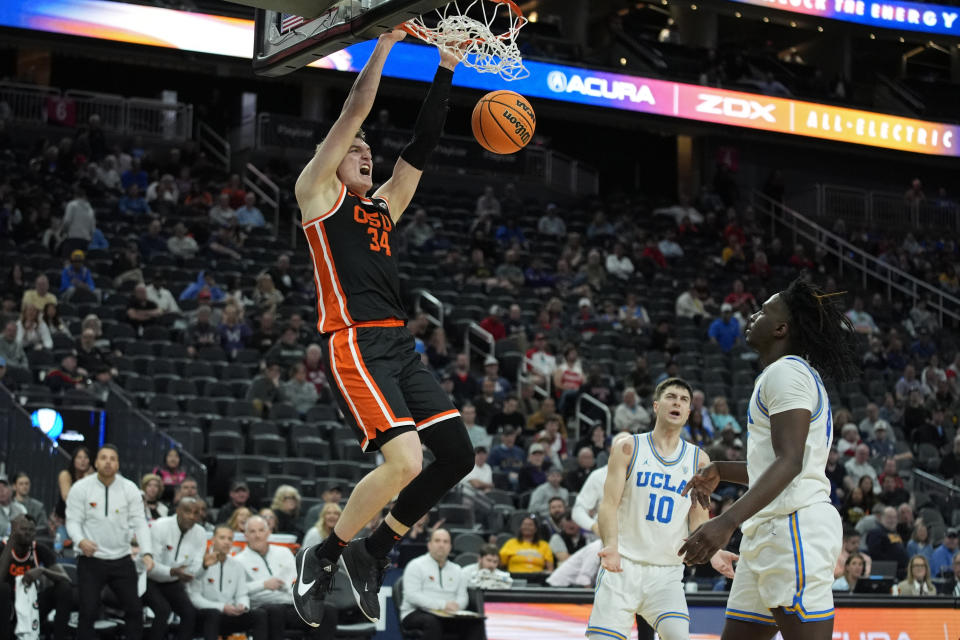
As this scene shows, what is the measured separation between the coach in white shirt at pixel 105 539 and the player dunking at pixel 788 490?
6.30 metres

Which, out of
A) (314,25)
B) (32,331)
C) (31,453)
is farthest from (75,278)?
(314,25)

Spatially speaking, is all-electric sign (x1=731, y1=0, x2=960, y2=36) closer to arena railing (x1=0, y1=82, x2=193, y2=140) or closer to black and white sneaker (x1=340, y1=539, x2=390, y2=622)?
arena railing (x1=0, y1=82, x2=193, y2=140)

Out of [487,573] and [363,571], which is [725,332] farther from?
[363,571]

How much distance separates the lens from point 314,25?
6.55 meters

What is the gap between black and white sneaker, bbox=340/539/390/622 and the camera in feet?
18.2

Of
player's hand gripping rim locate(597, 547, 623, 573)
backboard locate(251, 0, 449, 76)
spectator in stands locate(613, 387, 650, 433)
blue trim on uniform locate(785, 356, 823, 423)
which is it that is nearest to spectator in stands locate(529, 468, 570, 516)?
spectator in stands locate(613, 387, 650, 433)

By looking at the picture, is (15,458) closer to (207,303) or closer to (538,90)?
(207,303)

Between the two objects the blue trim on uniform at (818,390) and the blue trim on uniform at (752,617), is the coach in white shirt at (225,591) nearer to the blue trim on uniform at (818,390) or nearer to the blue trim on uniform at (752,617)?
the blue trim on uniform at (752,617)

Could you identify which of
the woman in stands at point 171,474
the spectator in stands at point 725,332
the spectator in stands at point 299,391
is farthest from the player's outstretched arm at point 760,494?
the spectator in stands at point 725,332

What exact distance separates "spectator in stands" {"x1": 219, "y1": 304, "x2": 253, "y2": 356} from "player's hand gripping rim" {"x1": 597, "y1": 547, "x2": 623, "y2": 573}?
30.5 feet

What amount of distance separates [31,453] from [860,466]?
32.8ft

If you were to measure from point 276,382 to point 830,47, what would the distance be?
2036 cm

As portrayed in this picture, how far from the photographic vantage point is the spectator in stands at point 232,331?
15.7 m

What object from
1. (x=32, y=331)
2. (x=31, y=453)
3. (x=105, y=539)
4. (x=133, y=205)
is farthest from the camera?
(x=133, y=205)
